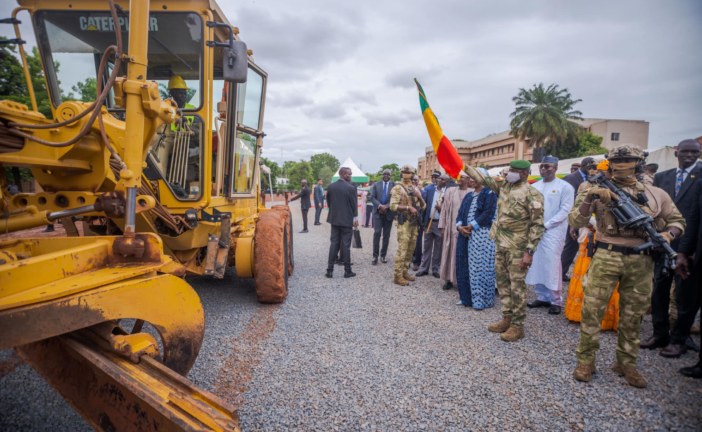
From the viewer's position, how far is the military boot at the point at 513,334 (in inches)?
141

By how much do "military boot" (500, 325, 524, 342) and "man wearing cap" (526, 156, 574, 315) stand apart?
1.12m

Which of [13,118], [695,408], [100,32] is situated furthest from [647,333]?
[100,32]

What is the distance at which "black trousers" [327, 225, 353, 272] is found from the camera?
19.9ft

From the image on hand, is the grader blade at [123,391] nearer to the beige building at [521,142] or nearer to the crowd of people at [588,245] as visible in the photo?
the crowd of people at [588,245]

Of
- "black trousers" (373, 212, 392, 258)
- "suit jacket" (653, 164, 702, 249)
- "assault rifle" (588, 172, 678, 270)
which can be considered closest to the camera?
"assault rifle" (588, 172, 678, 270)

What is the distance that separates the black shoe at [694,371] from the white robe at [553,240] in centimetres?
154

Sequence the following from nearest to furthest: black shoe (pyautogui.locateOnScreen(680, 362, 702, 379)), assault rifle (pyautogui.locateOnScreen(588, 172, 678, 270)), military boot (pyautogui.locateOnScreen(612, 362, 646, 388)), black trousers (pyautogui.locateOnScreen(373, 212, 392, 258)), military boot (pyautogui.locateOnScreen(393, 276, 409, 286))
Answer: assault rifle (pyautogui.locateOnScreen(588, 172, 678, 270)) → military boot (pyautogui.locateOnScreen(612, 362, 646, 388)) → black shoe (pyautogui.locateOnScreen(680, 362, 702, 379)) → military boot (pyautogui.locateOnScreen(393, 276, 409, 286)) → black trousers (pyautogui.locateOnScreen(373, 212, 392, 258))

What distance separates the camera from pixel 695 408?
254 cm

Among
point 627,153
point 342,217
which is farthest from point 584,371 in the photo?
point 342,217

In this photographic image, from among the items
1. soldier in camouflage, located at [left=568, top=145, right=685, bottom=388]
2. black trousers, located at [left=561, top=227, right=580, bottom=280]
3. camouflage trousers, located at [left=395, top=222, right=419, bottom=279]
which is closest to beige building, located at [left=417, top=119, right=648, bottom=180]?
black trousers, located at [left=561, top=227, right=580, bottom=280]

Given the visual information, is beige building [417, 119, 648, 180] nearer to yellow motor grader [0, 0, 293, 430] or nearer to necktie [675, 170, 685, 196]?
necktie [675, 170, 685, 196]

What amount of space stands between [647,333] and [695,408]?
5.04 feet

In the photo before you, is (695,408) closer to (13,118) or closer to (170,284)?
(170,284)

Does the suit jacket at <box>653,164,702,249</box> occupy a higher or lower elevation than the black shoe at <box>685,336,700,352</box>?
higher
